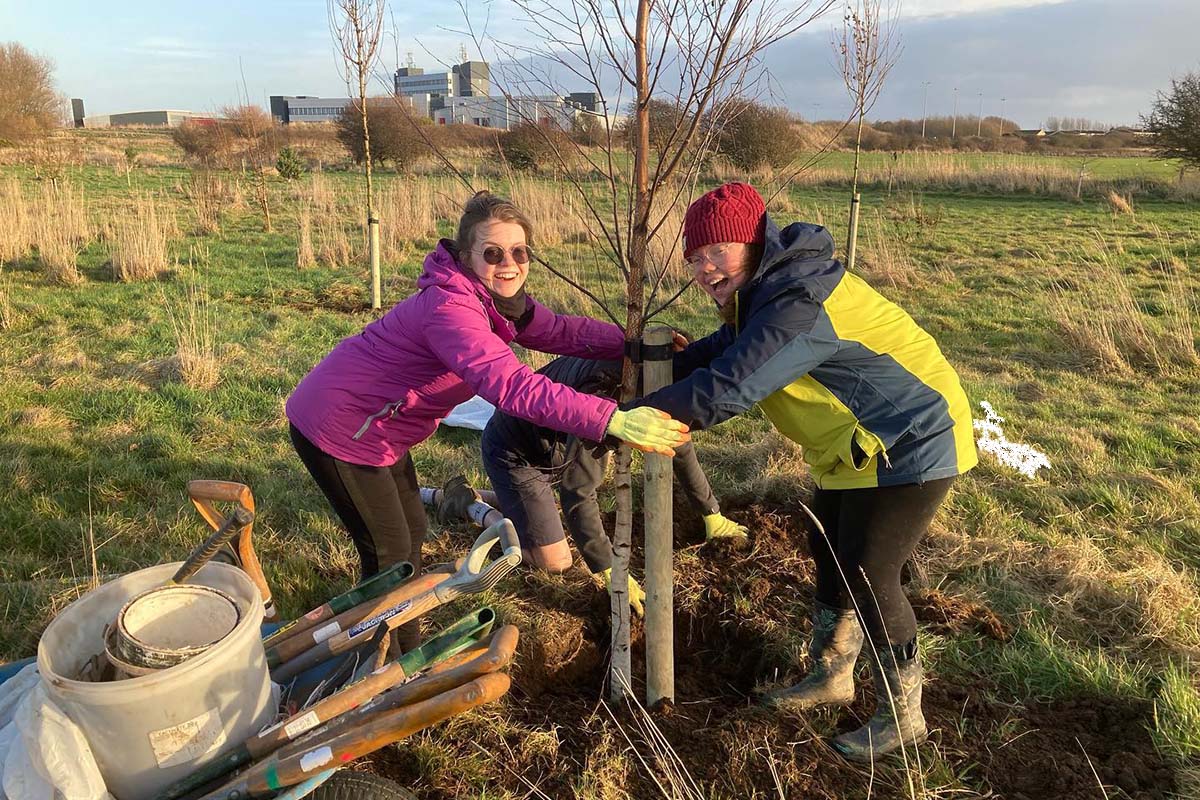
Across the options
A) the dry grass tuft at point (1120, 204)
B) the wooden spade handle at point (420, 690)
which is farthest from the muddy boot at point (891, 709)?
the dry grass tuft at point (1120, 204)

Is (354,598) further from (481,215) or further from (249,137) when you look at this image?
(249,137)

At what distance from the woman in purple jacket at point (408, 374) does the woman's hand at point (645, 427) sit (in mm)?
335

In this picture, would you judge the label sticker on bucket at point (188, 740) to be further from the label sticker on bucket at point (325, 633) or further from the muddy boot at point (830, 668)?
the muddy boot at point (830, 668)

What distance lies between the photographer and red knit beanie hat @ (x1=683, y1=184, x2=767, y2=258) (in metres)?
2.06

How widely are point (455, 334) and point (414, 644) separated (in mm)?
1147

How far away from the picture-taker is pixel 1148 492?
13.4 feet

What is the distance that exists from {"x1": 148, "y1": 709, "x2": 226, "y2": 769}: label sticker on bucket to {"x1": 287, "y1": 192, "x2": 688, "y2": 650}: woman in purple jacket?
0.95m

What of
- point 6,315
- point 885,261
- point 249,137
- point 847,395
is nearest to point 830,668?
point 847,395

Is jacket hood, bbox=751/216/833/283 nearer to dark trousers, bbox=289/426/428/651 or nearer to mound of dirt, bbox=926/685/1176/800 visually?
dark trousers, bbox=289/426/428/651

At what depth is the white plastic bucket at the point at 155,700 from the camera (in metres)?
1.50

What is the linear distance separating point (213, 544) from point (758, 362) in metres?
1.38

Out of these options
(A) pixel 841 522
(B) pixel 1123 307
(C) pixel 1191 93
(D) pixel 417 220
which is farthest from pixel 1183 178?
(A) pixel 841 522

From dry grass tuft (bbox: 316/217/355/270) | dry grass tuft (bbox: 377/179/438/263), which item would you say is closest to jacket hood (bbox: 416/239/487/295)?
dry grass tuft (bbox: 316/217/355/270)

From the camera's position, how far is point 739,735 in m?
2.31
